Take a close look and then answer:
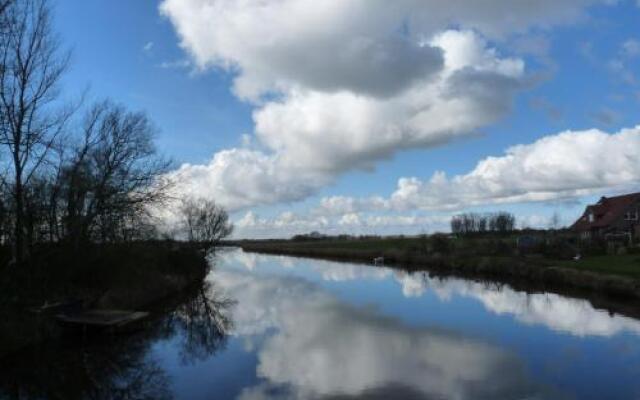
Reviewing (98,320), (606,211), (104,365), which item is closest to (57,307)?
(98,320)

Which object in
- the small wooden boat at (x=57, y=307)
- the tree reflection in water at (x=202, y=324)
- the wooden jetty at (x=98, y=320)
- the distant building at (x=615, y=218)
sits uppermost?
the distant building at (x=615, y=218)

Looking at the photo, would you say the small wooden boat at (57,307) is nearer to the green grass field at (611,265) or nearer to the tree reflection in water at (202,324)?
the tree reflection in water at (202,324)

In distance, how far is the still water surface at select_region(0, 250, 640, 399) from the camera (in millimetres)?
12375

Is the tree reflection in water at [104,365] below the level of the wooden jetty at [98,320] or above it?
below

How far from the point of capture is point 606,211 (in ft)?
170

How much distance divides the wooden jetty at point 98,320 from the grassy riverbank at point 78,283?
620 millimetres

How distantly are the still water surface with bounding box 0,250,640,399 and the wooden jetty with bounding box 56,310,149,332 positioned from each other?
608mm

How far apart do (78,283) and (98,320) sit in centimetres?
513

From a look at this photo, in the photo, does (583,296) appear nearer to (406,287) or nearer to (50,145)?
(406,287)

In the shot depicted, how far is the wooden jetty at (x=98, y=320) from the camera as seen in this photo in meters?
18.0

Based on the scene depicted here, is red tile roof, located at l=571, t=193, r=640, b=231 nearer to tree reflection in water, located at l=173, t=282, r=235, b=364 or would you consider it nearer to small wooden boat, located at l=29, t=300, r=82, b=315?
tree reflection in water, located at l=173, t=282, r=235, b=364

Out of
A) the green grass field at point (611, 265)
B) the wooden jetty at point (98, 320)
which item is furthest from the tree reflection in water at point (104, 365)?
the green grass field at point (611, 265)

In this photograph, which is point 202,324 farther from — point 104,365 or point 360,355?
point 360,355

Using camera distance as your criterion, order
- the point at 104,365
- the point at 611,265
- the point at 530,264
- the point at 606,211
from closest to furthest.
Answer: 1. the point at 104,365
2. the point at 611,265
3. the point at 530,264
4. the point at 606,211
